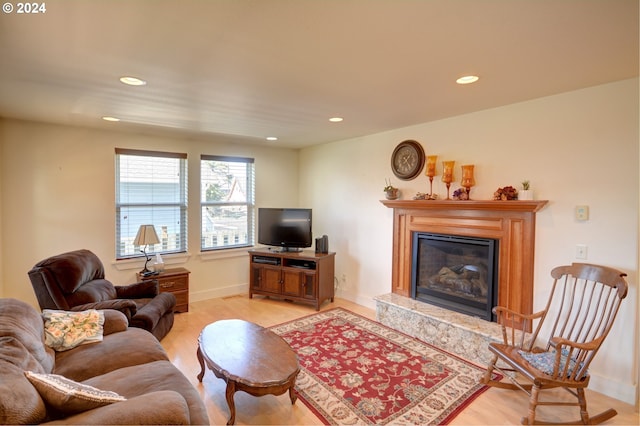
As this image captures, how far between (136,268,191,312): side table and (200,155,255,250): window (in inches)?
29.3

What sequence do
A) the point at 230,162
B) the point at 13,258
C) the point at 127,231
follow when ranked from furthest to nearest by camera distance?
the point at 230,162 → the point at 127,231 → the point at 13,258

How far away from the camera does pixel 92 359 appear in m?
2.12

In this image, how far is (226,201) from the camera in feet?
17.0

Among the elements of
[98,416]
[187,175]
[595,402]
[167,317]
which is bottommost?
[595,402]

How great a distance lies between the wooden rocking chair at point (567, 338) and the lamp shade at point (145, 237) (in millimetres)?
3898

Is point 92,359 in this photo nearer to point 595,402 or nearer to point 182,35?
point 182,35

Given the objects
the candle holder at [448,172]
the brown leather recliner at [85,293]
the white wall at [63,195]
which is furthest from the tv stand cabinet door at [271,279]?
the candle holder at [448,172]

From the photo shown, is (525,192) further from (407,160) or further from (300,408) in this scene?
(300,408)

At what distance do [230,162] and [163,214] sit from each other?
4.26ft

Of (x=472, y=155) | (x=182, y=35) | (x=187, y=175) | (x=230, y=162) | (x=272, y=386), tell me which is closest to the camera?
(x=182, y=35)

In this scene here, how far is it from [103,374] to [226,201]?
133 inches

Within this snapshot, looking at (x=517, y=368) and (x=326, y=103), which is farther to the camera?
(x=326, y=103)

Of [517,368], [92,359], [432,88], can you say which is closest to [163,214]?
[92,359]

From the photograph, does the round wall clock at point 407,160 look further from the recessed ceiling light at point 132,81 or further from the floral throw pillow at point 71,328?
the floral throw pillow at point 71,328
